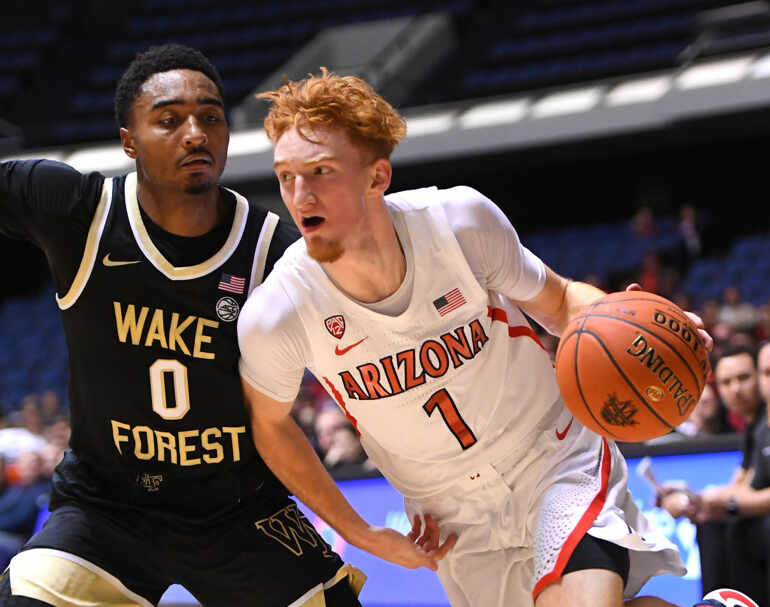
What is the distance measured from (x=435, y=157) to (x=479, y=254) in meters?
11.0

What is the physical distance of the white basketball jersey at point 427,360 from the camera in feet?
8.93

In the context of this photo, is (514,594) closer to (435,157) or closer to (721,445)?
(721,445)

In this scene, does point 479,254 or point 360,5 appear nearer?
point 479,254

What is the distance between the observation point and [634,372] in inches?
100

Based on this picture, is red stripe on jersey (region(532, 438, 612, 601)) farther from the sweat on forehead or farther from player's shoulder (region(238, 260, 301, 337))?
the sweat on forehead

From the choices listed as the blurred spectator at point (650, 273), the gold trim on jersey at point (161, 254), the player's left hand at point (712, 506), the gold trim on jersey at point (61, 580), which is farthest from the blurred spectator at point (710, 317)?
the gold trim on jersey at point (61, 580)

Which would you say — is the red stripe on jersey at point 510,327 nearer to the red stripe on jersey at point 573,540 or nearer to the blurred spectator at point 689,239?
the red stripe on jersey at point 573,540

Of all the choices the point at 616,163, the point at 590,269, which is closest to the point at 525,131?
the point at 590,269

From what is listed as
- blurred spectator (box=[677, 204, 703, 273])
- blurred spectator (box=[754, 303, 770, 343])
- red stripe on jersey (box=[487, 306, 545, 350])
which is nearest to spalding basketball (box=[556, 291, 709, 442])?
red stripe on jersey (box=[487, 306, 545, 350])

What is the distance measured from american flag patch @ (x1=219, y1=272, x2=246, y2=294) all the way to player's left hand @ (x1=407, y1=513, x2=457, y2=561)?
2.76 ft

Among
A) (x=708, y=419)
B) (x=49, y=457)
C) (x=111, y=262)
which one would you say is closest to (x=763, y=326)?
(x=708, y=419)

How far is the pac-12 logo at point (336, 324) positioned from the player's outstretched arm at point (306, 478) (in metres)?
0.26

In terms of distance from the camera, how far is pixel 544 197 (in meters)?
16.2

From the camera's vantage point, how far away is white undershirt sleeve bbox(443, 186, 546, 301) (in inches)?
108
